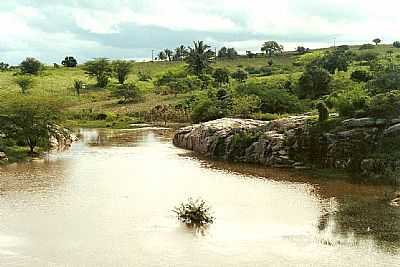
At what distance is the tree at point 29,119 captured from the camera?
163ft

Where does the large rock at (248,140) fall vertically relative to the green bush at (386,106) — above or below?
below

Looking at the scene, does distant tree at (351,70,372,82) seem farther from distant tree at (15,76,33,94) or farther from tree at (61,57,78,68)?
tree at (61,57,78,68)

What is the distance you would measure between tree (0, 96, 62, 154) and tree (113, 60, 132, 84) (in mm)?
71809

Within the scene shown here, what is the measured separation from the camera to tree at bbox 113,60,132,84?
12400 centimetres

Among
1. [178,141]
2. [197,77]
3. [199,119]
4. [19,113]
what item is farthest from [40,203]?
[197,77]

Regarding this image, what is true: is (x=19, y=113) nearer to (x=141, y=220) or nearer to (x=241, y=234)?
(x=141, y=220)

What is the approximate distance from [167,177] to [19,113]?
16.0 meters

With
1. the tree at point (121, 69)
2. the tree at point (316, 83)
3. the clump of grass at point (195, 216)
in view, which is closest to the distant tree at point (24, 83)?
the tree at point (121, 69)

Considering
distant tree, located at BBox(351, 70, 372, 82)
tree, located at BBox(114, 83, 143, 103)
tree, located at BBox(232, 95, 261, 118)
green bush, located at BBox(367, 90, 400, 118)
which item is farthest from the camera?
tree, located at BBox(114, 83, 143, 103)

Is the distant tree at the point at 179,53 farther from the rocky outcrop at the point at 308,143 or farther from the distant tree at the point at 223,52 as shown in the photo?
the rocky outcrop at the point at 308,143

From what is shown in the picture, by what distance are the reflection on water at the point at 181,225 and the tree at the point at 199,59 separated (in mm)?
71745

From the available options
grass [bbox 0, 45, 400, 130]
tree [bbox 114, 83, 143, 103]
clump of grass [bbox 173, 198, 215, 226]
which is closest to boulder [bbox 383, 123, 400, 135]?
clump of grass [bbox 173, 198, 215, 226]

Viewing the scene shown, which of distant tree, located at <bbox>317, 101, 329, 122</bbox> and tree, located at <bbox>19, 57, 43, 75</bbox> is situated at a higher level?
tree, located at <bbox>19, 57, 43, 75</bbox>

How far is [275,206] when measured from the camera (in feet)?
106
